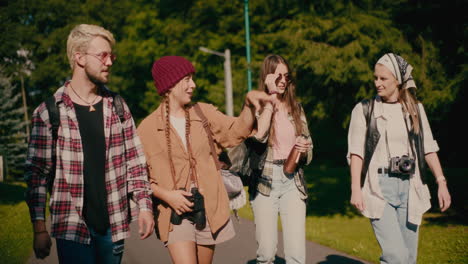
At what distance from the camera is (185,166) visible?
138 inches

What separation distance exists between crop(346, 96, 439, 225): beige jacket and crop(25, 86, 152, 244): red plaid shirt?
1785 millimetres

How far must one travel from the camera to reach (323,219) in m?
10.4

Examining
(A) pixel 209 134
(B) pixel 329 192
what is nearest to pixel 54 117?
(A) pixel 209 134

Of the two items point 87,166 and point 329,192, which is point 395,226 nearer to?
point 87,166

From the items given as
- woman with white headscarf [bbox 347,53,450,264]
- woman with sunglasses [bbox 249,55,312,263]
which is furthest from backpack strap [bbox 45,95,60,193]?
woman with white headscarf [bbox 347,53,450,264]

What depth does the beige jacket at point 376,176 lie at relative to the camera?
3.89 meters

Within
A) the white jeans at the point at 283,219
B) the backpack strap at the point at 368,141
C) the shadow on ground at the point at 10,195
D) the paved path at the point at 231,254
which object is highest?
the backpack strap at the point at 368,141

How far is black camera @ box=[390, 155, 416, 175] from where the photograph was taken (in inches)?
151

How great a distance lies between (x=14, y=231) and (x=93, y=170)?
284 inches

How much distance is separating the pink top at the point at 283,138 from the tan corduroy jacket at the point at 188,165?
80 cm

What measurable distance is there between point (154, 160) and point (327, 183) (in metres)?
13.4

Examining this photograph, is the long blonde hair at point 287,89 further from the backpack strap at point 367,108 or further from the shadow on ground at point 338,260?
the shadow on ground at point 338,260

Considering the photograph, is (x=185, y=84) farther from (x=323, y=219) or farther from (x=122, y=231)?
(x=323, y=219)

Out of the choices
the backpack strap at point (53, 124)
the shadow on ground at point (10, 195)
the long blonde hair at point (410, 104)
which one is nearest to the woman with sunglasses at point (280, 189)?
the long blonde hair at point (410, 104)
